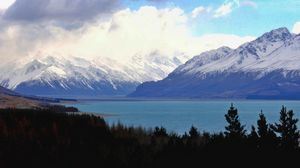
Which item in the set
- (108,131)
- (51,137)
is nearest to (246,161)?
(108,131)

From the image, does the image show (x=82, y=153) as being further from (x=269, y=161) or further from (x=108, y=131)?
(x=269, y=161)

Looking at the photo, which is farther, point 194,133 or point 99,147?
point 194,133

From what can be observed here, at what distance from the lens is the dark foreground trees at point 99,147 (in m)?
24.5

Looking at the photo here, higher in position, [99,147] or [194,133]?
[194,133]

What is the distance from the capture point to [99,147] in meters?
25.8

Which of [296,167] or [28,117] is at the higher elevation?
[28,117]

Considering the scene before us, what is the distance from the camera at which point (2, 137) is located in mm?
26062

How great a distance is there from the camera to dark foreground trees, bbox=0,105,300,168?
24.5 metres

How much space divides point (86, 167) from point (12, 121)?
21.4 ft

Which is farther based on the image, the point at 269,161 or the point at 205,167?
the point at 269,161

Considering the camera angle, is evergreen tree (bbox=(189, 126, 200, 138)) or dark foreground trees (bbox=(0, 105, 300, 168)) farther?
evergreen tree (bbox=(189, 126, 200, 138))

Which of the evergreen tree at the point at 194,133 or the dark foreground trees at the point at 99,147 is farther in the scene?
the evergreen tree at the point at 194,133

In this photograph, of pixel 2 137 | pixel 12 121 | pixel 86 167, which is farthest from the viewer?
pixel 12 121

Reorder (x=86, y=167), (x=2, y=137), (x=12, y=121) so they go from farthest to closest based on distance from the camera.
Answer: (x=12, y=121) → (x=2, y=137) → (x=86, y=167)
